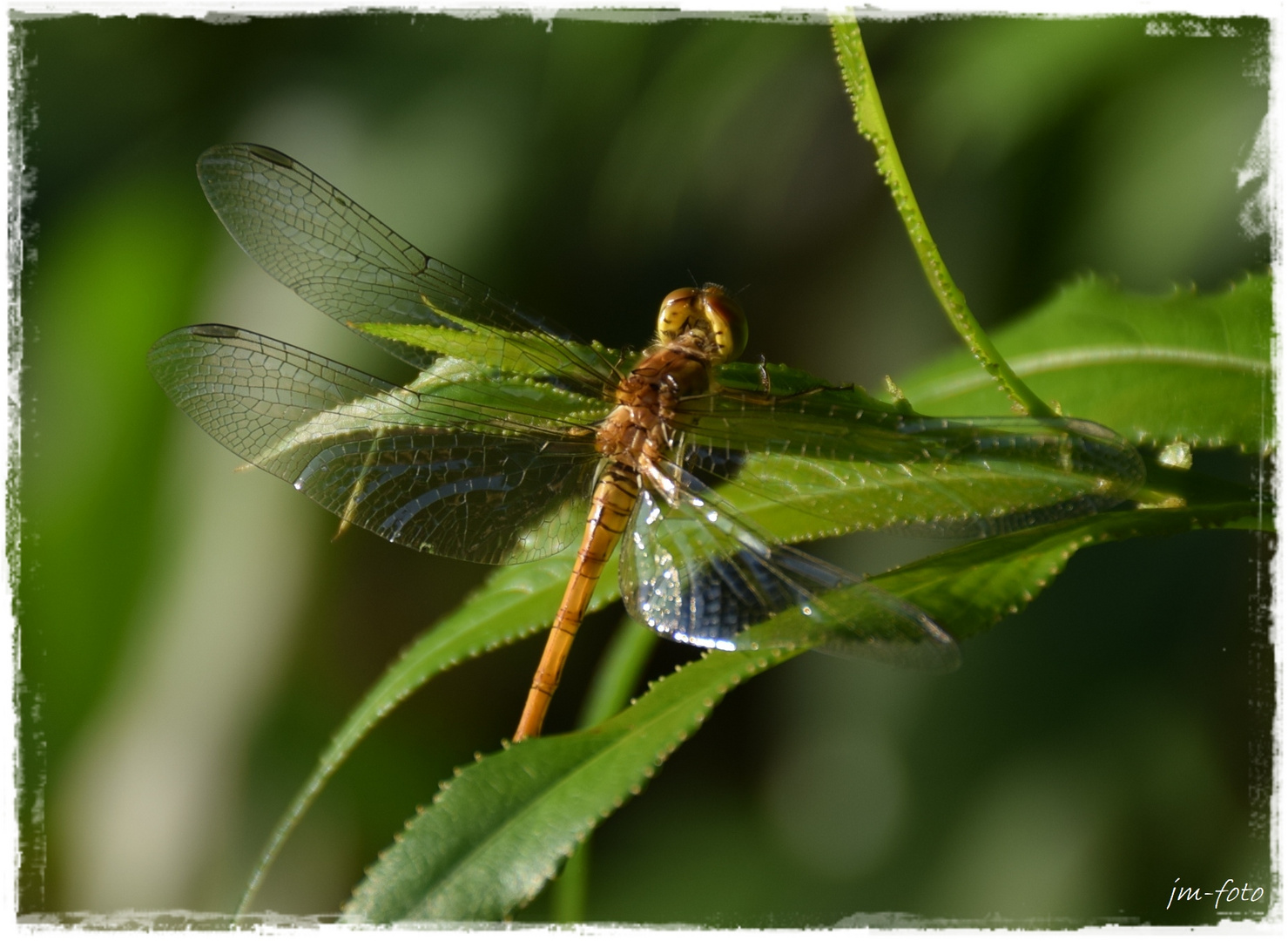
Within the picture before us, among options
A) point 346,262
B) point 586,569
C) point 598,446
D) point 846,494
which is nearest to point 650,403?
point 598,446

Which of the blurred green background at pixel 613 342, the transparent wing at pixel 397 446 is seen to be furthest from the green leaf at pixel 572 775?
the blurred green background at pixel 613 342

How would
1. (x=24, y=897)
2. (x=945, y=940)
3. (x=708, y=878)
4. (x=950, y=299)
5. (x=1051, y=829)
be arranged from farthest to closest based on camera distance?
(x=708, y=878) < (x=1051, y=829) < (x=24, y=897) < (x=945, y=940) < (x=950, y=299)

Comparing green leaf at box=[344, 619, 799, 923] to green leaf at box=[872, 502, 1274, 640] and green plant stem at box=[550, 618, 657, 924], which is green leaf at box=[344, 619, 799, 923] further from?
green plant stem at box=[550, 618, 657, 924]

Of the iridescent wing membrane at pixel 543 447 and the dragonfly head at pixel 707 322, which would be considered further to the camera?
the dragonfly head at pixel 707 322

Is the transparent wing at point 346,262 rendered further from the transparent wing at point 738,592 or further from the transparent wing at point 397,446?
the transparent wing at point 738,592

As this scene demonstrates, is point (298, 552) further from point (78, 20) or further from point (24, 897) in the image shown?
point (78, 20)

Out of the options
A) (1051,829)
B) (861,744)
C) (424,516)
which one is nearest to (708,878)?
(861,744)
